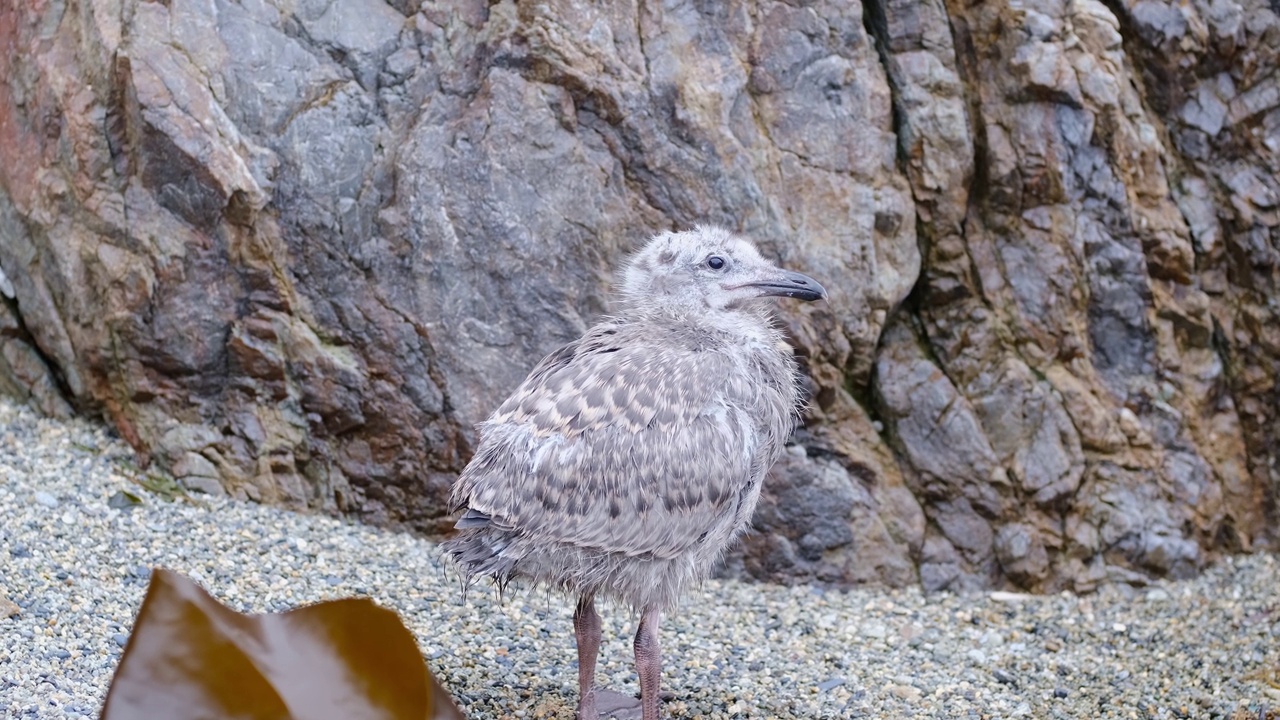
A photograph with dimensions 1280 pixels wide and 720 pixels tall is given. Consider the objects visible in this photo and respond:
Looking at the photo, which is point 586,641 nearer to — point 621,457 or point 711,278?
point 621,457

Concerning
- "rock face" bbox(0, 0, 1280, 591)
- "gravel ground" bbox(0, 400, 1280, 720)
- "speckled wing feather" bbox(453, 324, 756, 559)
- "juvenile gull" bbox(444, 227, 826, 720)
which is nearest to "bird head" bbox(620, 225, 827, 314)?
"juvenile gull" bbox(444, 227, 826, 720)

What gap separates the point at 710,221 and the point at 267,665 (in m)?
3.30

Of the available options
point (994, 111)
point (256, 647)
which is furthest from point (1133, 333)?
point (256, 647)

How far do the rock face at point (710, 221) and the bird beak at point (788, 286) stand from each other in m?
1.35

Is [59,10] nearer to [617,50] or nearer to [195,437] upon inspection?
[195,437]

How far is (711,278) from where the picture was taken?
5.16 metres

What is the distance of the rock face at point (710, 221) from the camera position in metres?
6.24

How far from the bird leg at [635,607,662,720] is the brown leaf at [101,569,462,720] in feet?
2.61


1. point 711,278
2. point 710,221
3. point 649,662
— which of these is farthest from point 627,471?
point 710,221

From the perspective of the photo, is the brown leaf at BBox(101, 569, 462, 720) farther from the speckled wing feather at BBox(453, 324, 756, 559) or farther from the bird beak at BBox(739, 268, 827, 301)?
the bird beak at BBox(739, 268, 827, 301)

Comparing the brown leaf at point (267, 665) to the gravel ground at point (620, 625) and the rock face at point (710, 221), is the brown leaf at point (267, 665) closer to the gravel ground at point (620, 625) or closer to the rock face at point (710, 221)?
the gravel ground at point (620, 625)

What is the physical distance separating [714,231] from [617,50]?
1.54 m

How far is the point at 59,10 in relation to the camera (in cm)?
634

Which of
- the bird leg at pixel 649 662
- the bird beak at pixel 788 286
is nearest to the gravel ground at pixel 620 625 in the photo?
the bird leg at pixel 649 662
